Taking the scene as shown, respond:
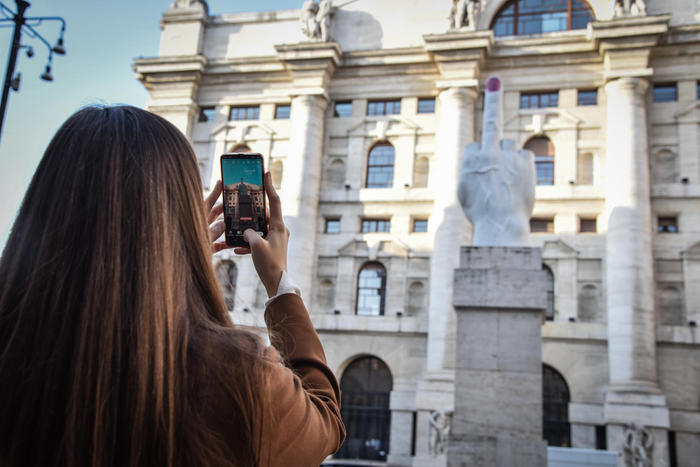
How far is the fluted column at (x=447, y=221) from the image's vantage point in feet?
95.1

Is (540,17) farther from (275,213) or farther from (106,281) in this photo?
(106,281)

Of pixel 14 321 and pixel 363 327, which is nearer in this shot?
pixel 14 321

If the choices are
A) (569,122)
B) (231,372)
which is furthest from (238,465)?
(569,122)

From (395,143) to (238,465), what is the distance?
3234 cm

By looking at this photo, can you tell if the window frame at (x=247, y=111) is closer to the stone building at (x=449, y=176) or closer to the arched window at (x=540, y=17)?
the stone building at (x=449, y=176)

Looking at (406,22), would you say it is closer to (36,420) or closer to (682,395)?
(682,395)

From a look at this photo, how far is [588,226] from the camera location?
30.5 meters

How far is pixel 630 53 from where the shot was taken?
29.9 metres

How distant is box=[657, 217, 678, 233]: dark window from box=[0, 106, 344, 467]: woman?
30.5 metres

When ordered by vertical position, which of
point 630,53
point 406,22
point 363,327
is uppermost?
point 406,22

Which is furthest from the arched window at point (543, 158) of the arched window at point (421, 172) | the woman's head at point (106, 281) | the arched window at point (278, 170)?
the woman's head at point (106, 281)

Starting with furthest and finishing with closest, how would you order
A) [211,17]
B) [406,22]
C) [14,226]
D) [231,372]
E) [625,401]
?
[211,17]
[406,22]
[625,401]
[14,226]
[231,372]

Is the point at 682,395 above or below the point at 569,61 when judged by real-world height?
below

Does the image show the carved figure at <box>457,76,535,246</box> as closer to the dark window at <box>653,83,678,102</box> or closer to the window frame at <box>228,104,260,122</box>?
the dark window at <box>653,83,678,102</box>
